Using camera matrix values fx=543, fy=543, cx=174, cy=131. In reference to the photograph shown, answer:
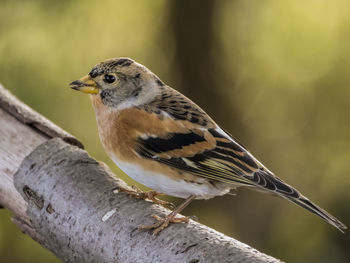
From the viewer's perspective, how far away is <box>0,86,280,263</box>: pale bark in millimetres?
2361

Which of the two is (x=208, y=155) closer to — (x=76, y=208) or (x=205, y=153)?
(x=205, y=153)

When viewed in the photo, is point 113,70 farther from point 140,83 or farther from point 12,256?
point 12,256

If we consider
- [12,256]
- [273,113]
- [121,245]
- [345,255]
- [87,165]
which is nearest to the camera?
[121,245]

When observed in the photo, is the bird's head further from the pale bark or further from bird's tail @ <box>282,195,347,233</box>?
bird's tail @ <box>282,195,347,233</box>

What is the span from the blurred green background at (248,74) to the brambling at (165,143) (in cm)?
201

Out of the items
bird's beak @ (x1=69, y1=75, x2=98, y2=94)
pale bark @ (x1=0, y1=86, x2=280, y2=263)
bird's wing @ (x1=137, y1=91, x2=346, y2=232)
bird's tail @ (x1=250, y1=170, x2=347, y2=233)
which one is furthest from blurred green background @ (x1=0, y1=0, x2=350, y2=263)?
bird's tail @ (x1=250, y1=170, x2=347, y2=233)

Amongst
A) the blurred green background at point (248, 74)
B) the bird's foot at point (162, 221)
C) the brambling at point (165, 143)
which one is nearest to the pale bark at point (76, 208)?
the bird's foot at point (162, 221)

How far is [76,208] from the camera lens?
2709 mm


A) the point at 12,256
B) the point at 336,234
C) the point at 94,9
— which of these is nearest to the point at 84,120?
the point at 94,9

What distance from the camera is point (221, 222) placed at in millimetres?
5430

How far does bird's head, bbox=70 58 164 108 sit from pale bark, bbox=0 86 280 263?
1.19 ft

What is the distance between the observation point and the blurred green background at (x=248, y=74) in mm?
5129

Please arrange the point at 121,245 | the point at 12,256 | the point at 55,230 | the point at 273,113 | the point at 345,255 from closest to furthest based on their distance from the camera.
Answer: the point at 121,245
the point at 55,230
the point at 12,256
the point at 345,255
the point at 273,113

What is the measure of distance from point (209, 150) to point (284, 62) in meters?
2.93
